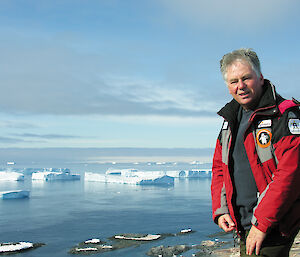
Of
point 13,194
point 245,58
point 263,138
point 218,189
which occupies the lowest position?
point 13,194

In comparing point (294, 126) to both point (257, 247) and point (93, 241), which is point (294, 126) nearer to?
point (257, 247)

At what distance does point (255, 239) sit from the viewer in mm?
1629

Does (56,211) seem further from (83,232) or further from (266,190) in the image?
(266,190)

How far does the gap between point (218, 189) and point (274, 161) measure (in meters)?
0.50

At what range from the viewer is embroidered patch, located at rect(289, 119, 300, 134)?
152 cm

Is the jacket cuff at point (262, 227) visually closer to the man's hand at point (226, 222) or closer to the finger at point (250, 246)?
the finger at point (250, 246)

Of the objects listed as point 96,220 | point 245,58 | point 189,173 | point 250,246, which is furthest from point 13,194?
point 245,58

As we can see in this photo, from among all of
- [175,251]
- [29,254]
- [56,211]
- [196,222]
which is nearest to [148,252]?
[175,251]

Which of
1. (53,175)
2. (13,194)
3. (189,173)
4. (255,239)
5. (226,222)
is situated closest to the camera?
(255,239)

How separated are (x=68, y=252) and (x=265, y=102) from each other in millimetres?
20299

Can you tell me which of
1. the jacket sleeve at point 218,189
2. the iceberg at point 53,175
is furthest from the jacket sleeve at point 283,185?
the iceberg at point 53,175

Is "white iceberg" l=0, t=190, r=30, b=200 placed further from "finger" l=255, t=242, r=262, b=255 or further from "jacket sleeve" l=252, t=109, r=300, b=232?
"jacket sleeve" l=252, t=109, r=300, b=232

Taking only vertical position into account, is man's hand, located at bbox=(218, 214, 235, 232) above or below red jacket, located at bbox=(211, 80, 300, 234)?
below

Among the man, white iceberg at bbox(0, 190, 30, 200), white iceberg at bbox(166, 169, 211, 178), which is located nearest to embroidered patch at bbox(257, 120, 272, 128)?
the man
